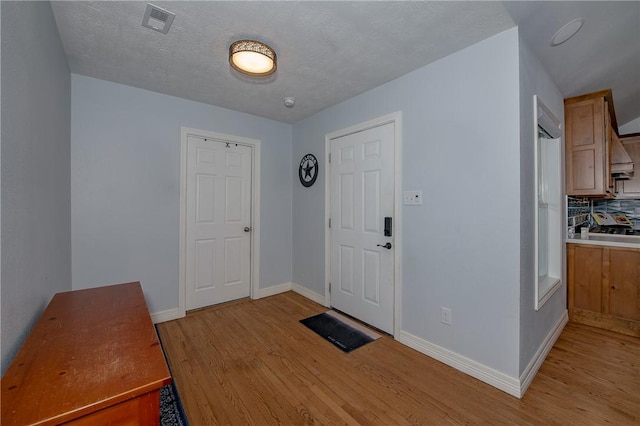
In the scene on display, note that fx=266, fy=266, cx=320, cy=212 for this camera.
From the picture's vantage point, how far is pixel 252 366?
2045 millimetres

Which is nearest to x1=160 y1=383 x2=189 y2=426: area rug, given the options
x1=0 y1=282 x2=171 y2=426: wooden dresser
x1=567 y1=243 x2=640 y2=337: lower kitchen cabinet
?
x1=0 y1=282 x2=171 y2=426: wooden dresser

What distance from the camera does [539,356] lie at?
2025 millimetres

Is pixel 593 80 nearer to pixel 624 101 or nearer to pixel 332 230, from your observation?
pixel 624 101

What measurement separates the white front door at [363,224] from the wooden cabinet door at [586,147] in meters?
1.99

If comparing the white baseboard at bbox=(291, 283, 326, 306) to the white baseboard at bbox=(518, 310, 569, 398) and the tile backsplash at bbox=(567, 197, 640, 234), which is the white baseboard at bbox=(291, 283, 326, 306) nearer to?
the white baseboard at bbox=(518, 310, 569, 398)

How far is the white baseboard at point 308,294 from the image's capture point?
327 cm

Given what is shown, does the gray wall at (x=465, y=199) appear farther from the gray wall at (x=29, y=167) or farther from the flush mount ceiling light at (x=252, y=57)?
the gray wall at (x=29, y=167)

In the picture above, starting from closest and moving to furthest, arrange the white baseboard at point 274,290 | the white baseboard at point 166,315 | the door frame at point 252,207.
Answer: the white baseboard at point 166,315
the door frame at point 252,207
the white baseboard at point 274,290

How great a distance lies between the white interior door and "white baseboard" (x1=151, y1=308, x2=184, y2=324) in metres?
0.12

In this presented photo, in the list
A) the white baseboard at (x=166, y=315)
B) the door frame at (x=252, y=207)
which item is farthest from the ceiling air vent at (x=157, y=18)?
the white baseboard at (x=166, y=315)

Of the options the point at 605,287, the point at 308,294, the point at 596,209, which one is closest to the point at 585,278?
the point at 605,287

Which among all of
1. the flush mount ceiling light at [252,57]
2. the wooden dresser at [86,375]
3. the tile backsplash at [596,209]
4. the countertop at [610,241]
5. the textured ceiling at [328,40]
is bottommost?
the wooden dresser at [86,375]

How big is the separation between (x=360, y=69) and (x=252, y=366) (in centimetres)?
256

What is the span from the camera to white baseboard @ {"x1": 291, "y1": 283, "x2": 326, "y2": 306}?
3.27 metres
